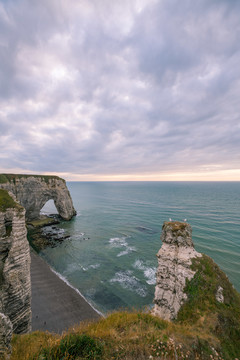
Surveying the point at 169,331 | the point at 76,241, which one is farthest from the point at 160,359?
the point at 76,241

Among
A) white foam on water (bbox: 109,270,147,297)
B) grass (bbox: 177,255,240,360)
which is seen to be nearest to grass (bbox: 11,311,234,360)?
grass (bbox: 177,255,240,360)

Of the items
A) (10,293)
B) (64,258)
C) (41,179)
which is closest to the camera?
(10,293)

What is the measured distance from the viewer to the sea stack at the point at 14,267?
10.7m

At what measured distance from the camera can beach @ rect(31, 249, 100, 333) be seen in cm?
1501

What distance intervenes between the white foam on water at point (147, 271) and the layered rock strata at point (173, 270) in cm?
1076

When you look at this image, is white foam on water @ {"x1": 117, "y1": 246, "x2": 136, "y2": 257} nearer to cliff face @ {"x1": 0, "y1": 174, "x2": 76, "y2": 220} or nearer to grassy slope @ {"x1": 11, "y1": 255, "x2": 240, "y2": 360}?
grassy slope @ {"x1": 11, "y1": 255, "x2": 240, "y2": 360}

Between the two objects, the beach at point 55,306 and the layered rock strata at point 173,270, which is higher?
the layered rock strata at point 173,270

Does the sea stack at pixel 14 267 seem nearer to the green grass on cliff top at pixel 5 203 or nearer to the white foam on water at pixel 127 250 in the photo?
the green grass on cliff top at pixel 5 203

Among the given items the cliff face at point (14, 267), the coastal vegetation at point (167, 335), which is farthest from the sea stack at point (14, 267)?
the coastal vegetation at point (167, 335)

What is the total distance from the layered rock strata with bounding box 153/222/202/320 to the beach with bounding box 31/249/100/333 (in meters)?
8.69

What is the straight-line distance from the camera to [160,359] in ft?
17.5

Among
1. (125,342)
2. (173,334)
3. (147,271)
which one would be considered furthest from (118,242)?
(125,342)

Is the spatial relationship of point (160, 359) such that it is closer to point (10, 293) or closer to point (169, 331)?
point (169, 331)

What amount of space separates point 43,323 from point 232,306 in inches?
725
